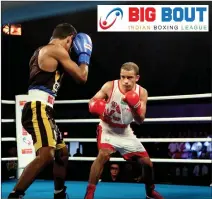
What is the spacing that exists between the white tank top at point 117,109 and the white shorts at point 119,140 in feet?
0.17

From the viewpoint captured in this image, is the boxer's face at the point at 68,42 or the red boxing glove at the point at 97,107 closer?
the boxer's face at the point at 68,42

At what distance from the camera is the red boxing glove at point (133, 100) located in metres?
2.23

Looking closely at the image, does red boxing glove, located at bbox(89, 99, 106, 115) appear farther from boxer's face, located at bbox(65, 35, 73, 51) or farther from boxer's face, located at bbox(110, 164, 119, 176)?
boxer's face, located at bbox(110, 164, 119, 176)

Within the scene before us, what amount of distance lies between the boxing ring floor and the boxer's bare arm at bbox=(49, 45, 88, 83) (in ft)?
2.92

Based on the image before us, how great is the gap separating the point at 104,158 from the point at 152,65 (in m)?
2.10

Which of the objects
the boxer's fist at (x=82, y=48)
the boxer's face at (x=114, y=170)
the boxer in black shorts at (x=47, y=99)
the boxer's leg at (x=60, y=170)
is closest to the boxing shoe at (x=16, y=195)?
the boxer in black shorts at (x=47, y=99)

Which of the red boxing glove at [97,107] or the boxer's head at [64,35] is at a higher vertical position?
the boxer's head at [64,35]

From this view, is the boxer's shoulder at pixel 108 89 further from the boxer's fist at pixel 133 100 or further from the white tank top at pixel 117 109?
the boxer's fist at pixel 133 100

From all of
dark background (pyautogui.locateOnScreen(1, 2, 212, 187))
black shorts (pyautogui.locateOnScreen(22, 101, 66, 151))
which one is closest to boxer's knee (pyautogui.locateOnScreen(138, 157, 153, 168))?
black shorts (pyautogui.locateOnScreen(22, 101, 66, 151))

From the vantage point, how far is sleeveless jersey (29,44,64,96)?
2016mm

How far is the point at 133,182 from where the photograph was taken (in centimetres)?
333

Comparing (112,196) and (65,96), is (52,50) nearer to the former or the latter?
(112,196)

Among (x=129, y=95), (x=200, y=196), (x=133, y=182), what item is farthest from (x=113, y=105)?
(x=133, y=182)

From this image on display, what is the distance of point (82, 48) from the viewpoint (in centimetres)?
212
